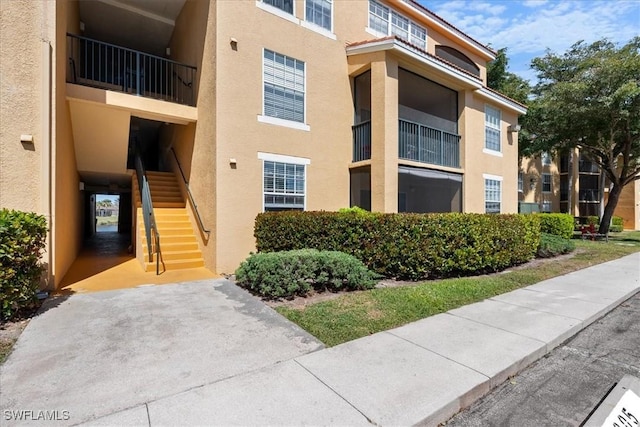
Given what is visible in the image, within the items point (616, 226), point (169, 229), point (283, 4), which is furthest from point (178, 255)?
point (616, 226)

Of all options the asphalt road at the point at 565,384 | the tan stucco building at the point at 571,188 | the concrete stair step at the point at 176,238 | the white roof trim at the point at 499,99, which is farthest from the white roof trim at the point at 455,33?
the tan stucco building at the point at 571,188

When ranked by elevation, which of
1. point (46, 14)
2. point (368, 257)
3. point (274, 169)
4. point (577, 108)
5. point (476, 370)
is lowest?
point (476, 370)

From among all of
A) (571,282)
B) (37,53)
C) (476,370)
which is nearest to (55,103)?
(37,53)

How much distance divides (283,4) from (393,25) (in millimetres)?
5093

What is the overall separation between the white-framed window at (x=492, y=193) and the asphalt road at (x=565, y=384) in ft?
32.8

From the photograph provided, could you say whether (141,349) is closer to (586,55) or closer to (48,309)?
(48,309)

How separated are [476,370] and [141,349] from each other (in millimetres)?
4071

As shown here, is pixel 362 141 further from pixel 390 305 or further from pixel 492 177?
pixel 492 177

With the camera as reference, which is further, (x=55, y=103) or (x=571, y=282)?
(x=571, y=282)

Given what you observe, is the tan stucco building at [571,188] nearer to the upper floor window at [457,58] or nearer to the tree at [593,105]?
the tree at [593,105]

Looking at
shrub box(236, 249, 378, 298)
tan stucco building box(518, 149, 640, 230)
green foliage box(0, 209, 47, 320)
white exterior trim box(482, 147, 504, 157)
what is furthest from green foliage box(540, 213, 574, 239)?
green foliage box(0, 209, 47, 320)

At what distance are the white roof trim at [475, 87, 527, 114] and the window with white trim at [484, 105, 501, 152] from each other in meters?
0.38

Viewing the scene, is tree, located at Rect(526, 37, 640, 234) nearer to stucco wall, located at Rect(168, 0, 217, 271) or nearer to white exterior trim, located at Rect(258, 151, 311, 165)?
white exterior trim, located at Rect(258, 151, 311, 165)

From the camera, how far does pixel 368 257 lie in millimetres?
7562
